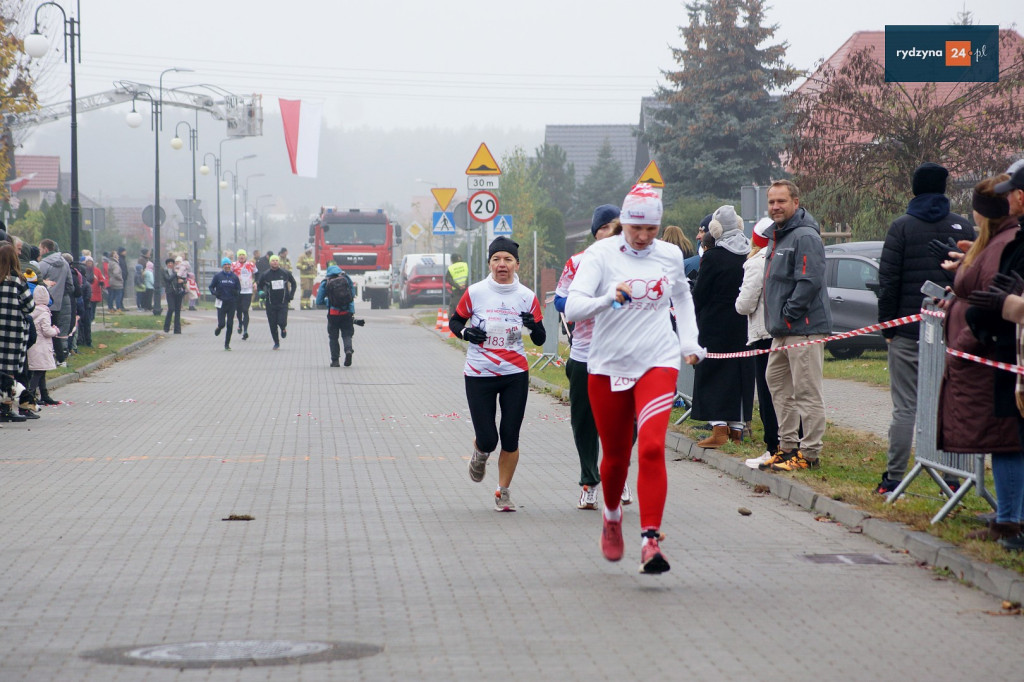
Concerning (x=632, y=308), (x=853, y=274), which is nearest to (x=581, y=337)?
(x=632, y=308)

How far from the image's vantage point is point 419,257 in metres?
56.5

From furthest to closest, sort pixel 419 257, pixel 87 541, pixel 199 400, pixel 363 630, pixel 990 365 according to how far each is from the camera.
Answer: pixel 419 257 < pixel 199 400 < pixel 87 541 < pixel 990 365 < pixel 363 630

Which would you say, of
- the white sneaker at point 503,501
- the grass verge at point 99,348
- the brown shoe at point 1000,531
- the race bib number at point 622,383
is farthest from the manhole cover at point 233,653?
the grass verge at point 99,348

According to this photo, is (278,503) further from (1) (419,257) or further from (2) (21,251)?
(1) (419,257)

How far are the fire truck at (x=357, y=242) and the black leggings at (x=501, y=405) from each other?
147ft

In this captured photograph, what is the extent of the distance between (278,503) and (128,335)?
22.4 metres

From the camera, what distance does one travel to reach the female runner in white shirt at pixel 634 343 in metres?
6.53

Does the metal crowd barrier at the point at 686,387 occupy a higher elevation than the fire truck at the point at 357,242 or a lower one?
lower

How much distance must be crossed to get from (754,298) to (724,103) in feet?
133

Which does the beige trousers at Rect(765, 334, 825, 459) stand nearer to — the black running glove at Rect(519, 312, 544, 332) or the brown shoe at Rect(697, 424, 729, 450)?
the brown shoe at Rect(697, 424, 729, 450)

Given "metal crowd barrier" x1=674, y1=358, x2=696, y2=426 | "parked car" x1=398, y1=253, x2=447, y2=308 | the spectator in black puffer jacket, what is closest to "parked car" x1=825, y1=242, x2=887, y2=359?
"metal crowd barrier" x1=674, y1=358, x2=696, y2=426

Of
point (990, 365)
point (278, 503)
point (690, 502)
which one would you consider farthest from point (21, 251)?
point (990, 365)

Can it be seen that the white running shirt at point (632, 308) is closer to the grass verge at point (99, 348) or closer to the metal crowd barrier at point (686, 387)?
the metal crowd barrier at point (686, 387)

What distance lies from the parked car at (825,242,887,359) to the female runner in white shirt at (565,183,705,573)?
15.3 meters
